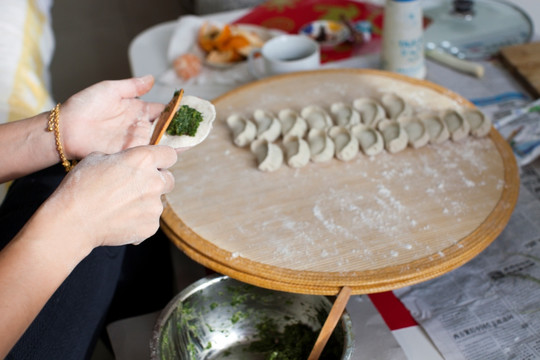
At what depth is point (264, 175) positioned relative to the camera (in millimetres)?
1165

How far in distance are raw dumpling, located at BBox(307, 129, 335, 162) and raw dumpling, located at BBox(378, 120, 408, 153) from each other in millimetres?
129

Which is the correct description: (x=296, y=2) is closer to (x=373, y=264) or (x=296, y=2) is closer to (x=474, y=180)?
(x=474, y=180)

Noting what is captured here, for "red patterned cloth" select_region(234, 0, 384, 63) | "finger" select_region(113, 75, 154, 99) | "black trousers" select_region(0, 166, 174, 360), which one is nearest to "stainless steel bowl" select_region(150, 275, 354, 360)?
"black trousers" select_region(0, 166, 174, 360)

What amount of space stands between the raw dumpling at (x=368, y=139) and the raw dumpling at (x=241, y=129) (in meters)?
0.24

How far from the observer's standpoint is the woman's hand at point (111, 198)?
31.3 inches

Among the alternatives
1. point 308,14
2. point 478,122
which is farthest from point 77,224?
point 308,14

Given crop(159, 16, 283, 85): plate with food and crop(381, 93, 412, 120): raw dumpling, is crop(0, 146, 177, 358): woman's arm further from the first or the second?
crop(159, 16, 283, 85): plate with food

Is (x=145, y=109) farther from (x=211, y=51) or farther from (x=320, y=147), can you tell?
(x=211, y=51)

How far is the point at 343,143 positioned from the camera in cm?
120

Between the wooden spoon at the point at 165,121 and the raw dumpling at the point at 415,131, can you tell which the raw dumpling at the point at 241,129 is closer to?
the wooden spoon at the point at 165,121

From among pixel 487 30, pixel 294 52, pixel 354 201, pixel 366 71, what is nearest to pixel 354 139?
pixel 354 201

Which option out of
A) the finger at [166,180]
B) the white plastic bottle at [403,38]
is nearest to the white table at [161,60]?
the white plastic bottle at [403,38]

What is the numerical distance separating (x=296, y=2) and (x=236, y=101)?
83cm

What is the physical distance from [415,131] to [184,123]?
54cm
